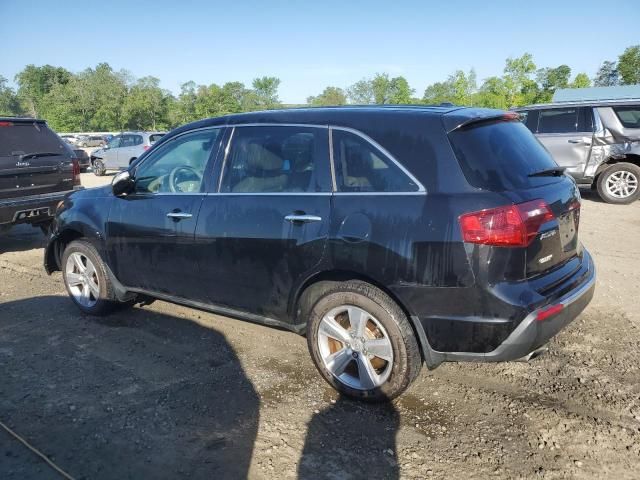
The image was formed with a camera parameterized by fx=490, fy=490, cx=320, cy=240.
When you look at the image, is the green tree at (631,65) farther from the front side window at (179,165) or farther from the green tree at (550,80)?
the front side window at (179,165)

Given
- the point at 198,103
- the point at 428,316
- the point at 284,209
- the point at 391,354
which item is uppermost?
the point at 198,103

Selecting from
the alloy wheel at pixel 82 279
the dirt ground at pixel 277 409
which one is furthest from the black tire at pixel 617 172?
the alloy wheel at pixel 82 279

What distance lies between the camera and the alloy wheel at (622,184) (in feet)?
31.5

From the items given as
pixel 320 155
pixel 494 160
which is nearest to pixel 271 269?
pixel 320 155

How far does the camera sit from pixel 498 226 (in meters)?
2.59

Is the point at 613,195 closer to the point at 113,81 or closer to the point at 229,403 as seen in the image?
the point at 229,403

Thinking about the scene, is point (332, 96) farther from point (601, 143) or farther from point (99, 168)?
point (601, 143)

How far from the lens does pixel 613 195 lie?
9773 millimetres

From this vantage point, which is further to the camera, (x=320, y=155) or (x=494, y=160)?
(x=320, y=155)

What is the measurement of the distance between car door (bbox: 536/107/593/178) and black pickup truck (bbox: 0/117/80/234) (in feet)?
28.7

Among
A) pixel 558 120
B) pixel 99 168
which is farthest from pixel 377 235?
pixel 99 168

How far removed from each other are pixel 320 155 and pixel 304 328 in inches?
46.2

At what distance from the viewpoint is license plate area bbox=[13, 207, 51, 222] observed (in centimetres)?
649

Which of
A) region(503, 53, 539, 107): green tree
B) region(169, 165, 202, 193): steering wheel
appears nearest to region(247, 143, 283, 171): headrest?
region(169, 165, 202, 193): steering wheel
